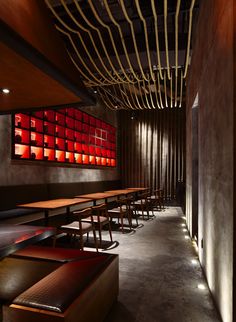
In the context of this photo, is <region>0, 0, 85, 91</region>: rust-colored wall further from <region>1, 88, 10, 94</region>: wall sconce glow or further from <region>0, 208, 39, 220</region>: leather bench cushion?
<region>0, 208, 39, 220</region>: leather bench cushion

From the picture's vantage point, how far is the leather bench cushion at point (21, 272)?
198 cm

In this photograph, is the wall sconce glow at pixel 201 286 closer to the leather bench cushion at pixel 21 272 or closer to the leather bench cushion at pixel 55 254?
the leather bench cushion at pixel 55 254

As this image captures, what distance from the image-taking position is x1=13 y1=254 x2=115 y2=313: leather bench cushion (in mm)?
1425

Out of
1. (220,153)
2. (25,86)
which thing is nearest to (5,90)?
(25,86)

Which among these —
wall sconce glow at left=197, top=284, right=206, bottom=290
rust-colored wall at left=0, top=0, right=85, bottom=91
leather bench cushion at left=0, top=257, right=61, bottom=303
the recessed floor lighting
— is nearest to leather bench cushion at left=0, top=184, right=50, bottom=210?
Answer: leather bench cushion at left=0, top=257, right=61, bottom=303

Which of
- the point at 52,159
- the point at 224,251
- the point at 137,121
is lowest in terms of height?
the point at 224,251

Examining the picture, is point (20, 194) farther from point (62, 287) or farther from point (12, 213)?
point (62, 287)

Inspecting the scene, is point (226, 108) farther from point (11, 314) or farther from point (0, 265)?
point (0, 265)

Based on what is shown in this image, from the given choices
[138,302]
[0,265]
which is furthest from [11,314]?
[138,302]

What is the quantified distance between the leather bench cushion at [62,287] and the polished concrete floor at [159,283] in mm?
507

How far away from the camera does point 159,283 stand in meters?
2.64

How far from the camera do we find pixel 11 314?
1420mm

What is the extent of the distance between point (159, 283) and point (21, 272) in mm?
1435

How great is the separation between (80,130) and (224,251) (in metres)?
5.44
